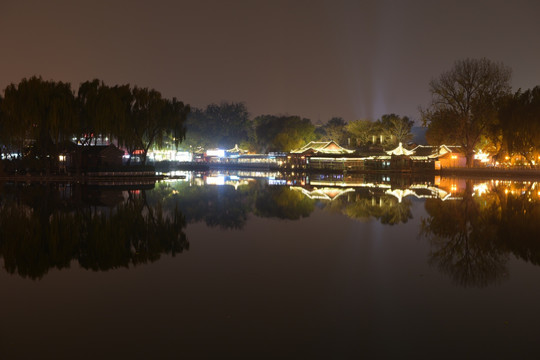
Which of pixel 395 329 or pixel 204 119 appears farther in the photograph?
pixel 204 119

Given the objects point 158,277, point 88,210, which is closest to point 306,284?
point 158,277

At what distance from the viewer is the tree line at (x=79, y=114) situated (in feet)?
127

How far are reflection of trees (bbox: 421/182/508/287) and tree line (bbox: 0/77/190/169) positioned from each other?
28.0 metres

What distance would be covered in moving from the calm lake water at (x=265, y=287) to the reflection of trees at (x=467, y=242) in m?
0.06

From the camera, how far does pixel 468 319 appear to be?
8.05 m

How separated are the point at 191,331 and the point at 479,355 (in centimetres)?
401

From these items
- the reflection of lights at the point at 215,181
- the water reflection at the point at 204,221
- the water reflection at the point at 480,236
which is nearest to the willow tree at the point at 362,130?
the reflection of lights at the point at 215,181

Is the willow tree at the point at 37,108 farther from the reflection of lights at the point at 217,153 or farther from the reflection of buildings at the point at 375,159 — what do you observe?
the reflection of lights at the point at 217,153

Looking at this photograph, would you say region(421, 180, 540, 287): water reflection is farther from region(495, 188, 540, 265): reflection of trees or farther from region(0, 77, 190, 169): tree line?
region(0, 77, 190, 169): tree line

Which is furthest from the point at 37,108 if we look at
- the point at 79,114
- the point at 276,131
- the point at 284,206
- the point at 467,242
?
the point at 276,131

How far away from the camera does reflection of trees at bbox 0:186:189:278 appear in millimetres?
11875

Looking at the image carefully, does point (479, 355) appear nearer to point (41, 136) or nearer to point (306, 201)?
point (306, 201)

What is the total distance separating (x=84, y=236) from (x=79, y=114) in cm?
2996

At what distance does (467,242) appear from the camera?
14750 mm
